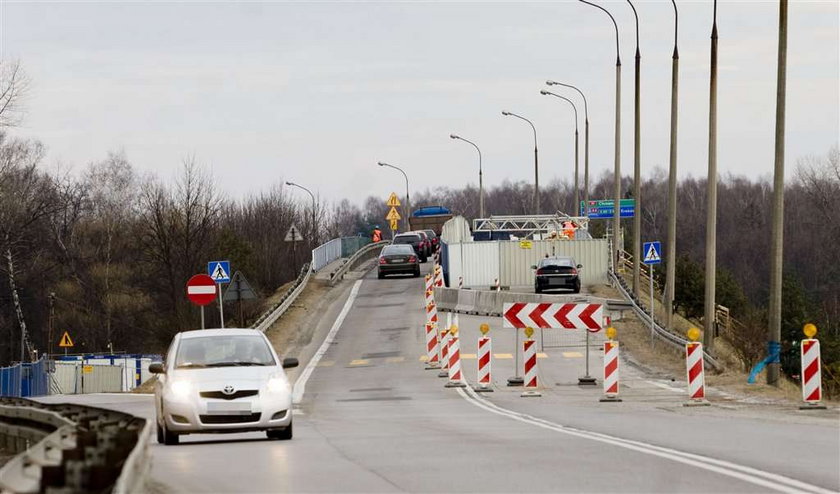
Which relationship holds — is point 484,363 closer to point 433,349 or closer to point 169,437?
point 433,349

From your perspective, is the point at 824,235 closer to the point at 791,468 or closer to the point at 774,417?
the point at 774,417

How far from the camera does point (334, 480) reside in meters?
12.2

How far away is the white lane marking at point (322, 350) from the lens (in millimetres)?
31228

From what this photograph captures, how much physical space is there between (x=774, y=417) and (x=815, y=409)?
154cm

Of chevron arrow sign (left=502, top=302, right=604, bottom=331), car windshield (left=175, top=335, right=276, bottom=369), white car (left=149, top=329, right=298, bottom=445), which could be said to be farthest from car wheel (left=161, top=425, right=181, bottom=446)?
chevron arrow sign (left=502, top=302, right=604, bottom=331)

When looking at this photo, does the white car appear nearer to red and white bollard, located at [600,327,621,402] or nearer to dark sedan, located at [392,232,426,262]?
red and white bollard, located at [600,327,621,402]

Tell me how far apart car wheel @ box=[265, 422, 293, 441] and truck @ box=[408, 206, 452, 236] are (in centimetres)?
7804

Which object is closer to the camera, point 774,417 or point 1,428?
point 1,428

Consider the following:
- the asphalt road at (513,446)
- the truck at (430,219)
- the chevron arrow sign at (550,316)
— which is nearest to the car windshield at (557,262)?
the asphalt road at (513,446)

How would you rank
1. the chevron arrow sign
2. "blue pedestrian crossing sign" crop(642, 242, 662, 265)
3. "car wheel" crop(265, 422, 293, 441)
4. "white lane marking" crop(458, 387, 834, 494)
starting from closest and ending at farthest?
"white lane marking" crop(458, 387, 834, 494)
"car wheel" crop(265, 422, 293, 441)
the chevron arrow sign
"blue pedestrian crossing sign" crop(642, 242, 662, 265)

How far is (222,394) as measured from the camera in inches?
664

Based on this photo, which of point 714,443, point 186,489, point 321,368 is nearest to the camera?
point 186,489

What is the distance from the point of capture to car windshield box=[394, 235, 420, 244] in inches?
3189

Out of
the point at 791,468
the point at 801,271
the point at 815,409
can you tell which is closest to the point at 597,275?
the point at 815,409
